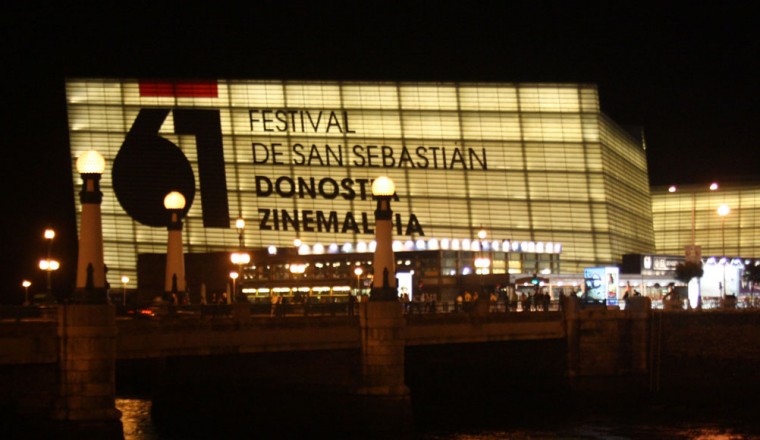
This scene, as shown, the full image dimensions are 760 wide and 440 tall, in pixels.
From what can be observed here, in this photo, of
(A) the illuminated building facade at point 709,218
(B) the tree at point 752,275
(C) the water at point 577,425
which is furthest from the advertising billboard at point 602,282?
(A) the illuminated building facade at point 709,218

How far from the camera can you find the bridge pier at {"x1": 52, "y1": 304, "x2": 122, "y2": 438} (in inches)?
1455

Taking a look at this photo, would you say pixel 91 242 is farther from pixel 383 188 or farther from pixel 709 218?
pixel 709 218

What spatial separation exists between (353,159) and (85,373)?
71803 mm

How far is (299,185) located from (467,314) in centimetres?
5720

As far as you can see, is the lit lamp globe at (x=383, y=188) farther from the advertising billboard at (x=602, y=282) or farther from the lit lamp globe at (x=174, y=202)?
the advertising billboard at (x=602, y=282)

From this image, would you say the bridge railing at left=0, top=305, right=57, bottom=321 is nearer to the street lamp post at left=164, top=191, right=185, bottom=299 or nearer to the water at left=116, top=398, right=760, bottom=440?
the street lamp post at left=164, top=191, right=185, bottom=299

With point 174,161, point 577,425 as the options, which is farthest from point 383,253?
point 174,161

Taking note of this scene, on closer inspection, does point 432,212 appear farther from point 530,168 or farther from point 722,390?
point 722,390

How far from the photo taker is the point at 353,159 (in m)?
108

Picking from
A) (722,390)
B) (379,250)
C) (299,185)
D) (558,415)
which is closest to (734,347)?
(722,390)

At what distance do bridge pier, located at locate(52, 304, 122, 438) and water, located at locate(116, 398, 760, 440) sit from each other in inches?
359

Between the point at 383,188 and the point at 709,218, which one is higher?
the point at 709,218

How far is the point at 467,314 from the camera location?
53.3m

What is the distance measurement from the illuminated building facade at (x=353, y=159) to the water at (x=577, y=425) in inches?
2047
